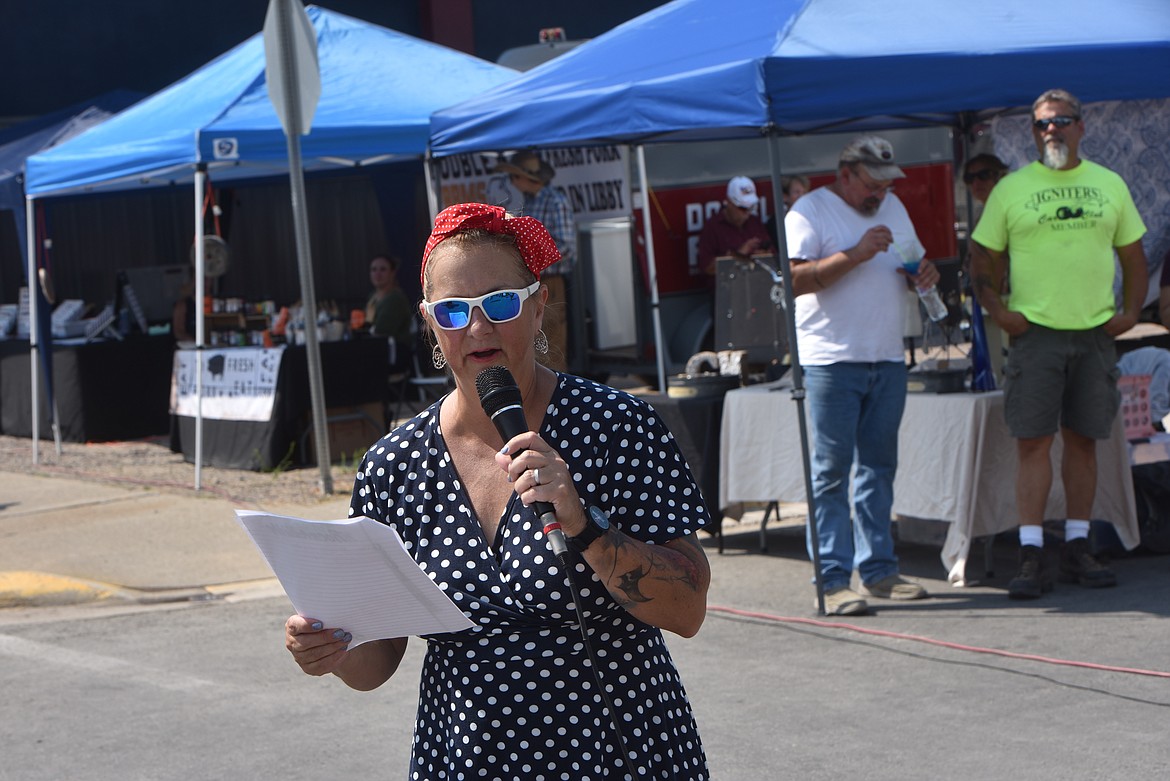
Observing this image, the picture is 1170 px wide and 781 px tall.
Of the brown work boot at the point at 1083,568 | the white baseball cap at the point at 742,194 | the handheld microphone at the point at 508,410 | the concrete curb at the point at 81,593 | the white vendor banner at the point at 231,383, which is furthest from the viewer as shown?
the white baseball cap at the point at 742,194

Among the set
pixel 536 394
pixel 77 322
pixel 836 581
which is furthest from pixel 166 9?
pixel 536 394

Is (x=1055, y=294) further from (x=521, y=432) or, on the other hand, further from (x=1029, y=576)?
(x=521, y=432)

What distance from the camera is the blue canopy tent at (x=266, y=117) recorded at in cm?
1143

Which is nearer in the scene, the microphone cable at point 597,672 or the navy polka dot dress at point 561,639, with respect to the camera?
the microphone cable at point 597,672

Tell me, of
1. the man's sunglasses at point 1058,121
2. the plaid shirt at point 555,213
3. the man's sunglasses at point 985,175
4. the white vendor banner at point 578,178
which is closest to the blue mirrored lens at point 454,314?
the man's sunglasses at point 1058,121

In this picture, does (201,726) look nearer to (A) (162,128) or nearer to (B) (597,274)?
(A) (162,128)

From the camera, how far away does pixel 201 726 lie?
18.8ft

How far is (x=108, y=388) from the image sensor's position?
14.4 metres

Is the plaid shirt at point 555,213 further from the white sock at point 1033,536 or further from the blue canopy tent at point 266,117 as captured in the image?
Result: the white sock at point 1033,536

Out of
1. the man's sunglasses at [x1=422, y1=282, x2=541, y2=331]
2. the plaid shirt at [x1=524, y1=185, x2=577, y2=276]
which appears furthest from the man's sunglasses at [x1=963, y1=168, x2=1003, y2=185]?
the man's sunglasses at [x1=422, y1=282, x2=541, y2=331]

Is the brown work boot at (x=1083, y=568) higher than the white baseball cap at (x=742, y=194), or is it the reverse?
the white baseball cap at (x=742, y=194)

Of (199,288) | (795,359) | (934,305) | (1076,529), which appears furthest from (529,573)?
(199,288)

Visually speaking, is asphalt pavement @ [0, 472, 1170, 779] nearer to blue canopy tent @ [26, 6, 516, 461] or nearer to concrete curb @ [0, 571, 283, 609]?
concrete curb @ [0, 571, 283, 609]

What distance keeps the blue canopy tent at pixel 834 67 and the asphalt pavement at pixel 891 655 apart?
0.58 metres
